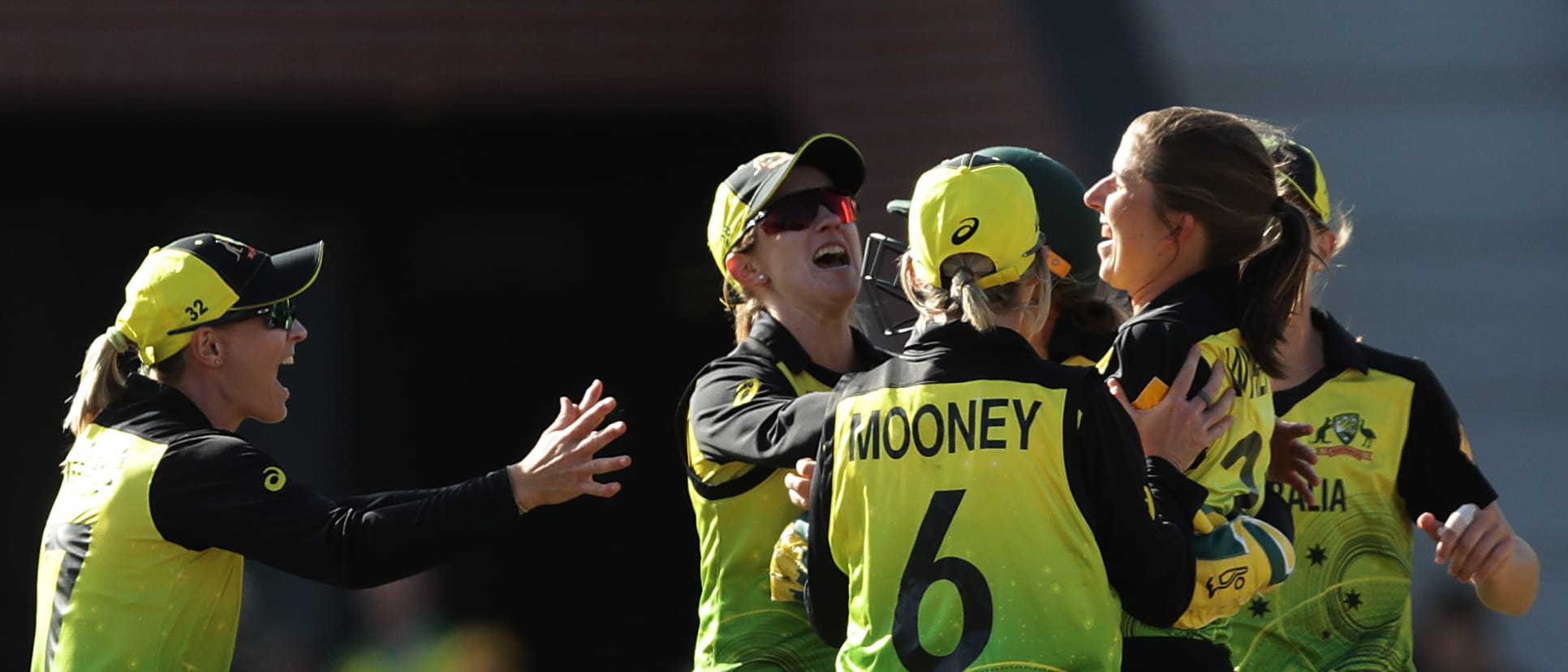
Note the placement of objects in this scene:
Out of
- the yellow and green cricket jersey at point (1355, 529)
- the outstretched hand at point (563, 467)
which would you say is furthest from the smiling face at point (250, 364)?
the yellow and green cricket jersey at point (1355, 529)

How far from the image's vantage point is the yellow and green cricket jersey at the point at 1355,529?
148 inches

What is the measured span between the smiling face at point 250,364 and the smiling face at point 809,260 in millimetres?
1061

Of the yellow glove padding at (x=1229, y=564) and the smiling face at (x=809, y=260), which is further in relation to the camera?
the smiling face at (x=809, y=260)

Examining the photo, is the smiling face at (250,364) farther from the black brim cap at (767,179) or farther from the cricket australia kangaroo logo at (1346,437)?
the cricket australia kangaroo logo at (1346,437)

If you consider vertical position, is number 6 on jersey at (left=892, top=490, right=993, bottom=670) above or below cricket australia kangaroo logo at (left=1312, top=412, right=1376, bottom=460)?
above

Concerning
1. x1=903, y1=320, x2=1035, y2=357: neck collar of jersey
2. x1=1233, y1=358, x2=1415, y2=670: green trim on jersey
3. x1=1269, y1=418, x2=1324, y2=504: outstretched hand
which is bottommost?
x1=1233, y1=358, x2=1415, y2=670: green trim on jersey

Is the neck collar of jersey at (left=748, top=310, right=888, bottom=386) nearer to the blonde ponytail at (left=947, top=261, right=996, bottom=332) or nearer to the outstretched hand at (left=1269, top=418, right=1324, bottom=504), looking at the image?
the blonde ponytail at (left=947, top=261, right=996, bottom=332)

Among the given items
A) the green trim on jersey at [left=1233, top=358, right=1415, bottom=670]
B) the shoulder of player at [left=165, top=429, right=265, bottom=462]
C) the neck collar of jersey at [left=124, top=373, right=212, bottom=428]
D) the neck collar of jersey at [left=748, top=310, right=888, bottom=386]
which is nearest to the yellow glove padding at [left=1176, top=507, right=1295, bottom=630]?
the green trim on jersey at [left=1233, top=358, right=1415, bottom=670]

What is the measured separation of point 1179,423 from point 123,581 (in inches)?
84.0

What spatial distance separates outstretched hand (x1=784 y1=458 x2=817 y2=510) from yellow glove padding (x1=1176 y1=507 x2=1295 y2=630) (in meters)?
0.67

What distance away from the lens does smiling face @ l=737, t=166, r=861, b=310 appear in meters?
3.81

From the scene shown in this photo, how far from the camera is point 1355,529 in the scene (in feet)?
12.4

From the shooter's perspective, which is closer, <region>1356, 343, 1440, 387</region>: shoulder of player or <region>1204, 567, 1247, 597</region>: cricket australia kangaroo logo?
<region>1204, 567, 1247, 597</region>: cricket australia kangaroo logo

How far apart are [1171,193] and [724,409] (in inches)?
39.1
